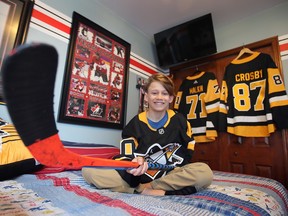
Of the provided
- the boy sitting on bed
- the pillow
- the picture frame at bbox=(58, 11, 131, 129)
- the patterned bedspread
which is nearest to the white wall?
the picture frame at bbox=(58, 11, 131, 129)

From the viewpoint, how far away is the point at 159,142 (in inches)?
37.3

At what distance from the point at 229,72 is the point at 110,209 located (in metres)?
1.81

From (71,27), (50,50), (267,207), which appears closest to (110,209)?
(50,50)

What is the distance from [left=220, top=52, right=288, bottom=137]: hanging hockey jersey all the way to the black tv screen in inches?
13.5

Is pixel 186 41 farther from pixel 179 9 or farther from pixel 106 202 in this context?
pixel 106 202

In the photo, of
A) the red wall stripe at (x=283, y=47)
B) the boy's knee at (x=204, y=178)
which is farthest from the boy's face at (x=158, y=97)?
the red wall stripe at (x=283, y=47)

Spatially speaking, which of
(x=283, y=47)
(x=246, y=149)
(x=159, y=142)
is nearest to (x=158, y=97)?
(x=159, y=142)

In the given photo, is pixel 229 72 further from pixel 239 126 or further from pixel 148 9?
pixel 148 9

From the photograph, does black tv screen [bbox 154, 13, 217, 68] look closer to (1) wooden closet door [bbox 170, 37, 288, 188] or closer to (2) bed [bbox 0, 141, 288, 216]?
(1) wooden closet door [bbox 170, 37, 288, 188]

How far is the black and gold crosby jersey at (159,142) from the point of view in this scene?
36.4 inches

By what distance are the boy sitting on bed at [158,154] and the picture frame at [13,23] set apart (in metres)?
0.91

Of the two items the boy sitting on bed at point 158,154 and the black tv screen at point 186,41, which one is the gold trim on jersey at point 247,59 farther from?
the boy sitting on bed at point 158,154

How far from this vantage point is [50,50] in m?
0.26

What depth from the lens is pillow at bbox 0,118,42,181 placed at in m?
0.75
